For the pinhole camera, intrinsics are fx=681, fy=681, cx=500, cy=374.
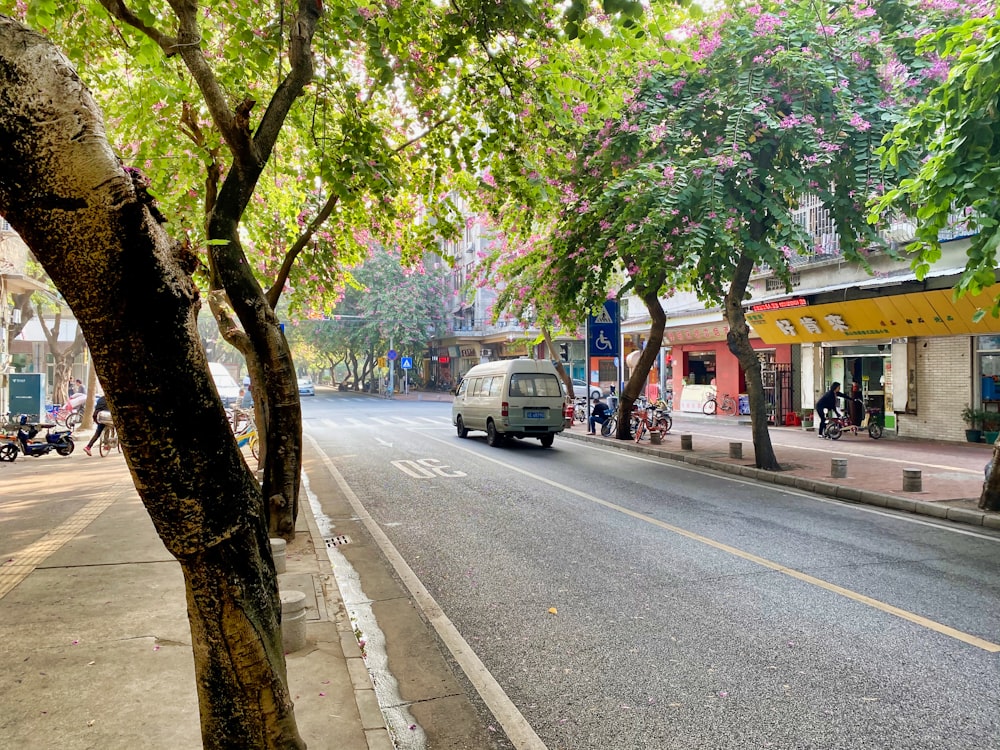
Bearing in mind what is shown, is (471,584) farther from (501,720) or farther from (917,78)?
(917,78)

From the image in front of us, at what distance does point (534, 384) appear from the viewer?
17.2m

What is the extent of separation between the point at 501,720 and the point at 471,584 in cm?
242

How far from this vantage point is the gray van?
1694 cm

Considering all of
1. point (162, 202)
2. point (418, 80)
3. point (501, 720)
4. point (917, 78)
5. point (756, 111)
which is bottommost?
point (501, 720)

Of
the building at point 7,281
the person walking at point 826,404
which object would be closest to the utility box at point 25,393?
the building at point 7,281

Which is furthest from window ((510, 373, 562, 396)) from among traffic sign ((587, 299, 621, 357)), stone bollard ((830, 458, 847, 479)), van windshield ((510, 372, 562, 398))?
stone bollard ((830, 458, 847, 479))

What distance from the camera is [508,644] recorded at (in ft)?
15.8

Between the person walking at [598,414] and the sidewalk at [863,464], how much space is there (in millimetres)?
395

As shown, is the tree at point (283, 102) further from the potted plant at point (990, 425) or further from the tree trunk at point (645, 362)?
the potted plant at point (990, 425)

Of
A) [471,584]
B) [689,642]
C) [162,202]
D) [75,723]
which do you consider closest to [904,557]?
[689,642]

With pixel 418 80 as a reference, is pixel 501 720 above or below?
below

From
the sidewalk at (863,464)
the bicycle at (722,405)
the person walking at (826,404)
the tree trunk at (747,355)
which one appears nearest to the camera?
the sidewalk at (863,464)

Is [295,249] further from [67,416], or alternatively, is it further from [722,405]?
[722,405]

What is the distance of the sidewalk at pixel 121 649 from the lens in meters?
3.42
